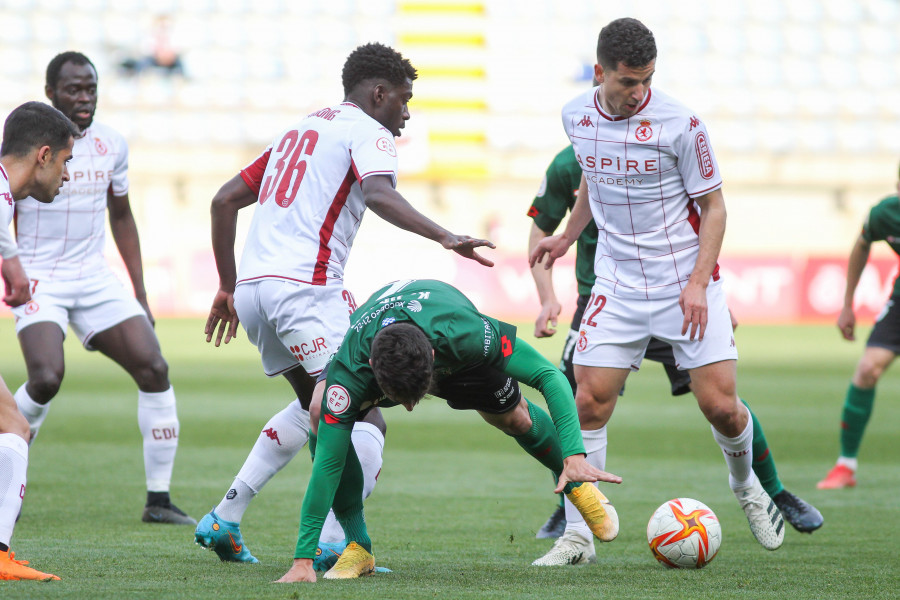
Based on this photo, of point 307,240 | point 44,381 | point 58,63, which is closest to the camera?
point 307,240

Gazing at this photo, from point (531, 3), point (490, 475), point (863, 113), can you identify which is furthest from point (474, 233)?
point (490, 475)

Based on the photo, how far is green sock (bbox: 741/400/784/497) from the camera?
5.41m

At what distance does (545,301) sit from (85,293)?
2.43m

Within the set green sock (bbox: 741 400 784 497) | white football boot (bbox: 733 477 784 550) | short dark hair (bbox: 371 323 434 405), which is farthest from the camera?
green sock (bbox: 741 400 784 497)

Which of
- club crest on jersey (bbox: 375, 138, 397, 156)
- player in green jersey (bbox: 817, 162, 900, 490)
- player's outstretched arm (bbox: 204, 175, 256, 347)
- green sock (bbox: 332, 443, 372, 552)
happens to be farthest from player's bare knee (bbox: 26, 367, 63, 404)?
player in green jersey (bbox: 817, 162, 900, 490)

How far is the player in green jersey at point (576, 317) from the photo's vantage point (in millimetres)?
5469

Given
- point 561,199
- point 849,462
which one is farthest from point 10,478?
point 849,462

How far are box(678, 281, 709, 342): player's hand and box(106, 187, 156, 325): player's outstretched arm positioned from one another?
9.96 ft

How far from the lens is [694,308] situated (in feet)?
15.3

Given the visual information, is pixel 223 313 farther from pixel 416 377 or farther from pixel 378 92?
pixel 416 377

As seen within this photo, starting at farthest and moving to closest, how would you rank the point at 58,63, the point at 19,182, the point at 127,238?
the point at 127,238 < the point at 58,63 < the point at 19,182

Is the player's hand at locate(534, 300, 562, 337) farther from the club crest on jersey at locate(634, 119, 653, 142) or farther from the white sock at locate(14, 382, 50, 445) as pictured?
the white sock at locate(14, 382, 50, 445)

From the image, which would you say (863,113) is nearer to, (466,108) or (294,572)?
(466,108)

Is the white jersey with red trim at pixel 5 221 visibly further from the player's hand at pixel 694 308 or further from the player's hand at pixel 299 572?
the player's hand at pixel 694 308
